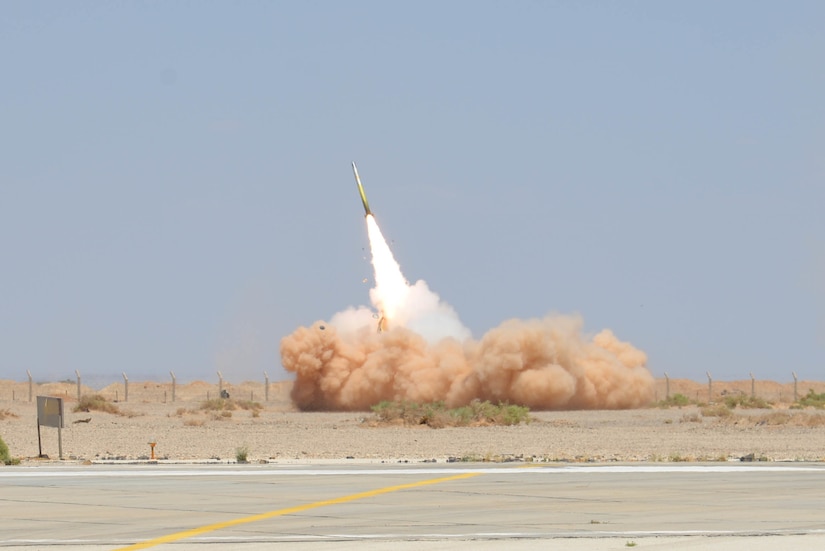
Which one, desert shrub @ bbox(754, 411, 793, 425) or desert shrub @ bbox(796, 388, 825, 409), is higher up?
desert shrub @ bbox(796, 388, 825, 409)

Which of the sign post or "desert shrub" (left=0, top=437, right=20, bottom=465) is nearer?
"desert shrub" (left=0, top=437, right=20, bottom=465)

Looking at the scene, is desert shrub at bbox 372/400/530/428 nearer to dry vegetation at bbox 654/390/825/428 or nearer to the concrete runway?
dry vegetation at bbox 654/390/825/428

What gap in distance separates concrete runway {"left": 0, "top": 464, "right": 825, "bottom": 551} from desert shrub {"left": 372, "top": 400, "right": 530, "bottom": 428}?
2159cm

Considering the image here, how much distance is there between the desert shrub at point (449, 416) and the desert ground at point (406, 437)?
0.77 meters

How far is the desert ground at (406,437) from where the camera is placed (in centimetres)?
3069

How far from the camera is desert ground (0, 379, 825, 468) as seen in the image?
3069cm

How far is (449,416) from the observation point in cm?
4791

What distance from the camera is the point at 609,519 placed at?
16453mm

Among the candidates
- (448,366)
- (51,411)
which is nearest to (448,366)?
(448,366)

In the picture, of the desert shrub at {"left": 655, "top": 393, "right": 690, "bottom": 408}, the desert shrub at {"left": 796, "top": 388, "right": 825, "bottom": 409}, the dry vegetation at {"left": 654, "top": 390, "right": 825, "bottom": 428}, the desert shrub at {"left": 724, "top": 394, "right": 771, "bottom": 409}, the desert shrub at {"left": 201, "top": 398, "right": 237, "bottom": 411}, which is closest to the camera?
the dry vegetation at {"left": 654, "top": 390, "right": 825, "bottom": 428}

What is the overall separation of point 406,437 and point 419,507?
22.6 meters

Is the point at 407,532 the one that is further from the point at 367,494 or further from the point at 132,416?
the point at 132,416

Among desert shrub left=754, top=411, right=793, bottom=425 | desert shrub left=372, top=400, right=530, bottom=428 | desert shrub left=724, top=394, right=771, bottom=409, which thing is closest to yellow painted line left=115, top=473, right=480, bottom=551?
desert shrub left=372, top=400, right=530, bottom=428

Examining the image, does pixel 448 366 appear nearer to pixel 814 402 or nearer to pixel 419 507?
pixel 814 402
